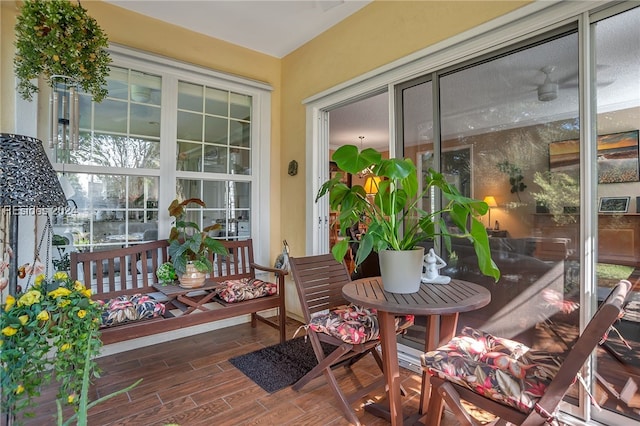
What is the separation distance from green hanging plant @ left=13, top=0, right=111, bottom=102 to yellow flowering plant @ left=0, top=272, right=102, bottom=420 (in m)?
1.66

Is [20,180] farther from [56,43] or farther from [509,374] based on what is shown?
[509,374]

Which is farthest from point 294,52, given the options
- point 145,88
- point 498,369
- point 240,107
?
point 498,369

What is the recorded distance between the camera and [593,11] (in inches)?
67.0

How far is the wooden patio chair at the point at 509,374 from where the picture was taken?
1102 mm

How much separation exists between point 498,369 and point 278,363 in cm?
168

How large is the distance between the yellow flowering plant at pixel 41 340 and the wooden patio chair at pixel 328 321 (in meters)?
1.15

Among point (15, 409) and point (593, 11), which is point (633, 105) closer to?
point (593, 11)

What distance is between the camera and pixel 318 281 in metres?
2.30

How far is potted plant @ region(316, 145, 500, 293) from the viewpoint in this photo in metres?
1.54

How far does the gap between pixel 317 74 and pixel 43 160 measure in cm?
247

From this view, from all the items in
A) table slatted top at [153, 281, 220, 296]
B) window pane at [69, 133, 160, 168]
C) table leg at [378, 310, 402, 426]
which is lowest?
table leg at [378, 310, 402, 426]

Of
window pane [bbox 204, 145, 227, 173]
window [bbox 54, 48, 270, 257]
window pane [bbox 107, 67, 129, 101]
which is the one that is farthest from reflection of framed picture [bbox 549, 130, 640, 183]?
window pane [bbox 107, 67, 129, 101]

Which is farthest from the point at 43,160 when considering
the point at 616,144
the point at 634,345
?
the point at 634,345

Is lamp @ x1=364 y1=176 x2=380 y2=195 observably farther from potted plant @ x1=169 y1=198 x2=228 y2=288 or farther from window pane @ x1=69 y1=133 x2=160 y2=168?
window pane @ x1=69 y1=133 x2=160 y2=168
